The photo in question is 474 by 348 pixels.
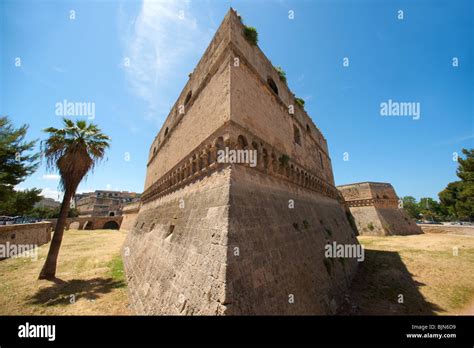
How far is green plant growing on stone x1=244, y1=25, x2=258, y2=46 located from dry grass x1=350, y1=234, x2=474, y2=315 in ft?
37.0

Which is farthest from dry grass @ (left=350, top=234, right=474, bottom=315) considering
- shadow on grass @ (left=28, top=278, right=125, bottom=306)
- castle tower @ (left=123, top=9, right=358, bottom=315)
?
shadow on grass @ (left=28, top=278, right=125, bottom=306)

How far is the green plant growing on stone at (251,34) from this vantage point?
24.7 feet

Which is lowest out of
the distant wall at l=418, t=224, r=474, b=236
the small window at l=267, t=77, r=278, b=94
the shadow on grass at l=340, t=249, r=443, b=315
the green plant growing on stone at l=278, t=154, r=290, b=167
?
the distant wall at l=418, t=224, r=474, b=236

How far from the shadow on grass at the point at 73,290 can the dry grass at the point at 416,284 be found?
9769 mm

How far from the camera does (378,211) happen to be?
24.2 meters

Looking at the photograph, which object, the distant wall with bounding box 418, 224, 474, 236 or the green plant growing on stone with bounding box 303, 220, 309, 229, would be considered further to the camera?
the distant wall with bounding box 418, 224, 474, 236

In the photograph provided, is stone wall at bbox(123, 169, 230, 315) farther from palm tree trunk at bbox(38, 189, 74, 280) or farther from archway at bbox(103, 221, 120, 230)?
archway at bbox(103, 221, 120, 230)

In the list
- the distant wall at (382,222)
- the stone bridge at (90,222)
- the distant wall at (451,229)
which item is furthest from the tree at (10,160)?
the distant wall at (451,229)

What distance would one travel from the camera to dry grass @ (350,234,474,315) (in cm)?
647

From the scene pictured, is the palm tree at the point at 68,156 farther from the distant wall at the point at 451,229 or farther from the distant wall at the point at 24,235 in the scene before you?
the distant wall at the point at 451,229

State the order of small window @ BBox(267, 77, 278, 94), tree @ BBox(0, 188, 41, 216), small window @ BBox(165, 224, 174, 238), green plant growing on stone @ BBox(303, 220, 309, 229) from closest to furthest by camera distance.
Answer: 1. small window @ BBox(165, 224, 174, 238)
2. green plant growing on stone @ BBox(303, 220, 309, 229)
3. small window @ BBox(267, 77, 278, 94)
4. tree @ BBox(0, 188, 41, 216)
